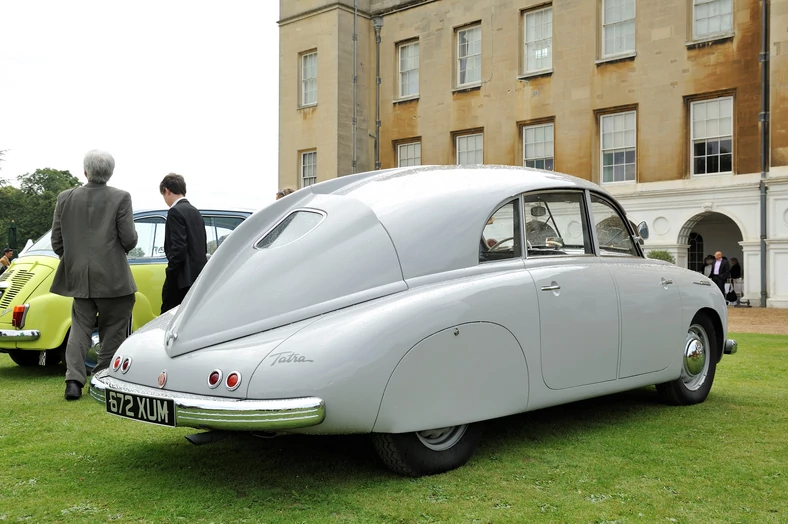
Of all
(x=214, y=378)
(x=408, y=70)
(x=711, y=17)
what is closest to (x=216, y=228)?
(x=214, y=378)

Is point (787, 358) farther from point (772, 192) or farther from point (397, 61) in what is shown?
point (397, 61)

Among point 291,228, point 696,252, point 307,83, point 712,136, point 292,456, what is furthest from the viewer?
point 307,83

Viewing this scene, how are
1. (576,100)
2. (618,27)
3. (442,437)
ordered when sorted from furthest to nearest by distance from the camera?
(576,100), (618,27), (442,437)

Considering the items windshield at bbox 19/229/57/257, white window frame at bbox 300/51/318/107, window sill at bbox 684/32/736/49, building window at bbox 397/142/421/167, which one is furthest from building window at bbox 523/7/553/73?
windshield at bbox 19/229/57/257

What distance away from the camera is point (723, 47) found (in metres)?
19.5

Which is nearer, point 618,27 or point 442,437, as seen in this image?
point 442,437

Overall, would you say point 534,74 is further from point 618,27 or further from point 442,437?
point 442,437

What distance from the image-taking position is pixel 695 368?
5.81 metres

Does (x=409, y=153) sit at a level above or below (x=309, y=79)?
below

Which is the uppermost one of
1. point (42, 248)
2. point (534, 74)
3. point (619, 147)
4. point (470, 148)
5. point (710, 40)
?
point (710, 40)

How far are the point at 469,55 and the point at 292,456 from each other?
21991mm

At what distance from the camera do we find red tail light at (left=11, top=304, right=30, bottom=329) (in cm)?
724

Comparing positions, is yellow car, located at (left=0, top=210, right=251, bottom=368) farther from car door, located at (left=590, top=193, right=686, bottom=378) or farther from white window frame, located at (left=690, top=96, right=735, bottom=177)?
white window frame, located at (left=690, top=96, right=735, bottom=177)

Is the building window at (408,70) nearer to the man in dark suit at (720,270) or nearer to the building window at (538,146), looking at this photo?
the building window at (538,146)
